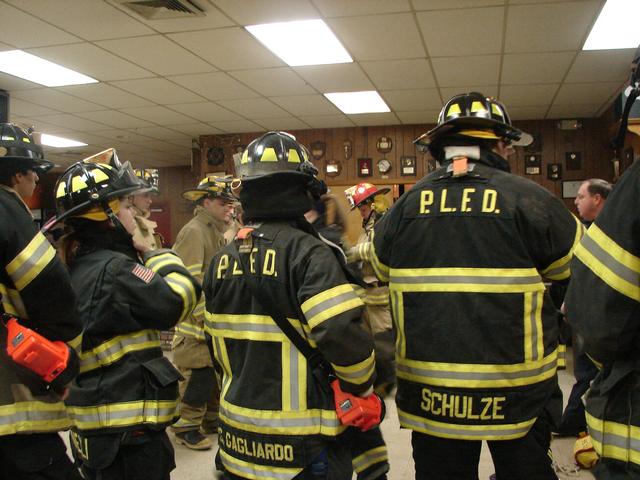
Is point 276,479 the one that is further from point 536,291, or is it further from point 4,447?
point 536,291

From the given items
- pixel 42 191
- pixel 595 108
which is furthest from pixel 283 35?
pixel 42 191

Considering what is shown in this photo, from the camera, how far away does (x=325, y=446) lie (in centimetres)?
161

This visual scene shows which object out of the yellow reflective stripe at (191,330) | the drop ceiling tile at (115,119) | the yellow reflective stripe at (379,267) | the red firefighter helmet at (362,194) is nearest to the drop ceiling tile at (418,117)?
the red firefighter helmet at (362,194)

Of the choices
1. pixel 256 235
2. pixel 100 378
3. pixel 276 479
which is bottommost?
pixel 276 479

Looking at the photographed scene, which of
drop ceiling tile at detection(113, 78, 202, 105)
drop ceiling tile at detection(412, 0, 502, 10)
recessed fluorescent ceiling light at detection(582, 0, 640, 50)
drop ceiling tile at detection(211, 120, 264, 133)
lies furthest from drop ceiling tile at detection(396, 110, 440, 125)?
drop ceiling tile at detection(412, 0, 502, 10)

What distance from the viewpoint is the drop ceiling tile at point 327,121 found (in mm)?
7539

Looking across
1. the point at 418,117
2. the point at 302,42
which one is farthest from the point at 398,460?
the point at 418,117

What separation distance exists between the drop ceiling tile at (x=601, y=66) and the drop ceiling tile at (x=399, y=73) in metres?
1.43

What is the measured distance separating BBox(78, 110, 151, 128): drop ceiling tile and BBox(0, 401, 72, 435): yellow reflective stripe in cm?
613

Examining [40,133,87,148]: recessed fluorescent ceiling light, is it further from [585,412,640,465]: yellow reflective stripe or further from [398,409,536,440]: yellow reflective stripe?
[585,412,640,465]: yellow reflective stripe

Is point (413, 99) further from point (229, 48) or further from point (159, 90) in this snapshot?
point (159, 90)

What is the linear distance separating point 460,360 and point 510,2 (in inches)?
123

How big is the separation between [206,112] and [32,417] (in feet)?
19.9

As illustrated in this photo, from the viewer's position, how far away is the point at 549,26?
431cm
